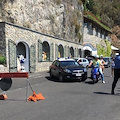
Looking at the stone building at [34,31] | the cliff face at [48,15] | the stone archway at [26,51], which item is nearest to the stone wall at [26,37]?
the stone building at [34,31]

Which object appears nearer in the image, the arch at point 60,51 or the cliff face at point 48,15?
the cliff face at point 48,15

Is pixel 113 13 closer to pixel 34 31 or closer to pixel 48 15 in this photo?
pixel 48 15

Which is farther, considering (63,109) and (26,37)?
(26,37)

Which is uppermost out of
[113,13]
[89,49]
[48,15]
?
[113,13]

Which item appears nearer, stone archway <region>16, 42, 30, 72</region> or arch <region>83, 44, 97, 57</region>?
stone archway <region>16, 42, 30, 72</region>

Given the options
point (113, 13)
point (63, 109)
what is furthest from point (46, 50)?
point (113, 13)

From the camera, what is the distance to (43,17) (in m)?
22.2

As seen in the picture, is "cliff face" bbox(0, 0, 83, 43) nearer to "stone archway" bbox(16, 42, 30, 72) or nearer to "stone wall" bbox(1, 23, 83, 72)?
"stone wall" bbox(1, 23, 83, 72)

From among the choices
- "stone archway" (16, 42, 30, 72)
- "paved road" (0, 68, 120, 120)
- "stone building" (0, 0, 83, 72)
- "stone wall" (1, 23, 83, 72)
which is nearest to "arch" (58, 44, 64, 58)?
"stone building" (0, 0, 83, 72)

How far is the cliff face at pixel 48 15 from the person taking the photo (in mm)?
17150

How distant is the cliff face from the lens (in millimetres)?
17150

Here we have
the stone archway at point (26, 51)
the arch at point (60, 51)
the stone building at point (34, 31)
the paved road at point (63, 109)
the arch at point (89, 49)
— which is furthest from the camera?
the arch at point (89, 49)

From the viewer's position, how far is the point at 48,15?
23.3 m

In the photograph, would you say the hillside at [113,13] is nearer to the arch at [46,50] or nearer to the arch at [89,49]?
the arch at [89,49]
